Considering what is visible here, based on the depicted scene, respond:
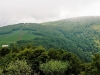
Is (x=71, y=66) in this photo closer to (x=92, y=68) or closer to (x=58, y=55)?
(x=58, y=55)

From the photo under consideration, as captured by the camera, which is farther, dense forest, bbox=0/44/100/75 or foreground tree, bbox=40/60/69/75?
dense forest, bbox=0/44/100/75

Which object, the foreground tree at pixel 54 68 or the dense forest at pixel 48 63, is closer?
the foreground tree at pixel 54 68

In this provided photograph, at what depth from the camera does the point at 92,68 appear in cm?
7225

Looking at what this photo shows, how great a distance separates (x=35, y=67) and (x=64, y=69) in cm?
1529

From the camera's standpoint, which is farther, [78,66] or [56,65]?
[78,66]

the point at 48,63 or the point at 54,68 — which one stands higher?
the point at 48,63

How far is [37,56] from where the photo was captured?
9706 centimetres

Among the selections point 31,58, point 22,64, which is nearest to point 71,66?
point 31,58

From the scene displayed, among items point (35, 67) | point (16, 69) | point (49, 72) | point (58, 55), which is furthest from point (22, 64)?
point (58, 55)

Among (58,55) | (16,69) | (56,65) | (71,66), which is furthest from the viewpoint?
(58,55)

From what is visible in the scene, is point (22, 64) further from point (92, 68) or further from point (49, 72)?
point (92, 68)

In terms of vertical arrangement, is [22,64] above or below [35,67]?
above

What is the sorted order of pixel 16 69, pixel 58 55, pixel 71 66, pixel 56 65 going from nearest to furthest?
pixel 16 69 → pixel 56 65 → pixel 71 66 → pixel 58 55

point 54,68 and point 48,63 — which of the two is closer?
point 54,68
